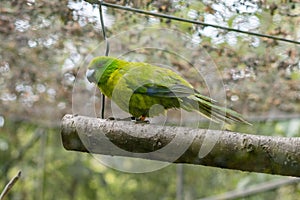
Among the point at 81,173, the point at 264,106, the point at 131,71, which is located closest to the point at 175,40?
the point at 131,71

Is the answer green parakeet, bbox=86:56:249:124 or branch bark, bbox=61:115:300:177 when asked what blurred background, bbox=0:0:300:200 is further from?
branch bark, bbox=61:115:300:177

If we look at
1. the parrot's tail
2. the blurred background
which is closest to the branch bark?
the parrot's tail

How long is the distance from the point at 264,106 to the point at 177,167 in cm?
110

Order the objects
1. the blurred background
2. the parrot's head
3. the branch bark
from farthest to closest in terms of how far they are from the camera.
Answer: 1. the blurred background
2. the parrot's head
3. the branch bark

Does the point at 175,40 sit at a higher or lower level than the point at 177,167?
higher

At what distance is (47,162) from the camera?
181 inches

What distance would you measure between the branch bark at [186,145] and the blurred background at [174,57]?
33 cm

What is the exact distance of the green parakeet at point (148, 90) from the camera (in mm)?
1264

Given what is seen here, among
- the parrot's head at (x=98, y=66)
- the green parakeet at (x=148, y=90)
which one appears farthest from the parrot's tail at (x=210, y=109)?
the parrot's head at (x=98, y=66)

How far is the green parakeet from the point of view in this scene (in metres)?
1.26

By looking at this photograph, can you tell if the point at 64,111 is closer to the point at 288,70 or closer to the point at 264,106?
the point at 264,106

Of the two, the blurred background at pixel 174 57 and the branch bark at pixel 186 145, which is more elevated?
the branch bark at pixel 186 145

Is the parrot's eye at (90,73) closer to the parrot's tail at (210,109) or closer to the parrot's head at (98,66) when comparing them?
the parrot's head at (98,66)

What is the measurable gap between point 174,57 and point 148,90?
3.09 ft
